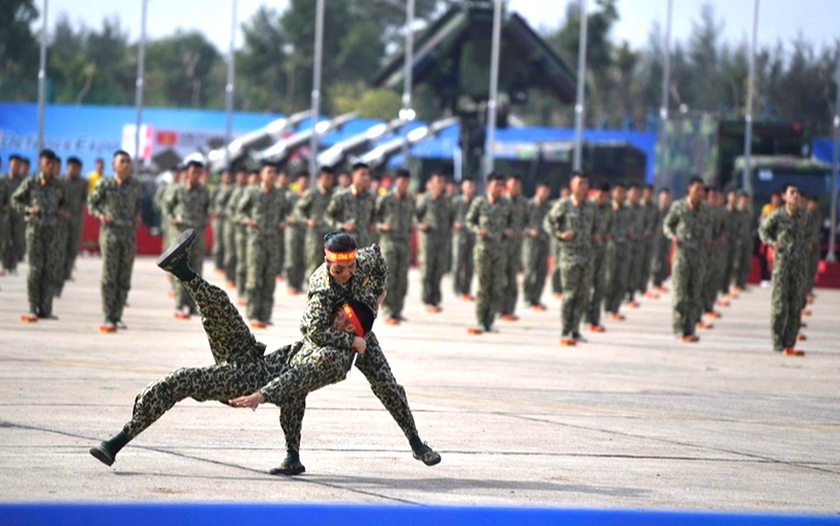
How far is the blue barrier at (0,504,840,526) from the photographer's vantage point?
20.2 ft

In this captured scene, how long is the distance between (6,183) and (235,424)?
1510 cm

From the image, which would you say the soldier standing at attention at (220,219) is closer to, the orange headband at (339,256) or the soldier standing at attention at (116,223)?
the soldier standing at attention at (116,223)

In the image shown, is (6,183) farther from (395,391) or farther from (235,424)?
(395,391)

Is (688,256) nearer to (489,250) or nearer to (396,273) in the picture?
(489,250)

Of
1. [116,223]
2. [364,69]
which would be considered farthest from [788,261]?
[364,69]

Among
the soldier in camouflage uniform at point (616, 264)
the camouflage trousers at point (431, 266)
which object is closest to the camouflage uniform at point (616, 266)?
the soldier in camouflage uniform at point (616, 264)

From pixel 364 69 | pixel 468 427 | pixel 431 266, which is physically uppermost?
pixel 364 69

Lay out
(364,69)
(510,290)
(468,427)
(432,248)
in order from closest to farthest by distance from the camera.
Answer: (468,427) → (510,290) → (432,248) → (364,69)

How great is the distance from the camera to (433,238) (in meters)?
25.2

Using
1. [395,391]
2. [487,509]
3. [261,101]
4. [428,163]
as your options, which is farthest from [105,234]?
[261,101]

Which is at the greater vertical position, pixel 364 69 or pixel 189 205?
pixel 364 69

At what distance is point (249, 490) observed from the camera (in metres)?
9.01

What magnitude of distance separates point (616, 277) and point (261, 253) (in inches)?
268

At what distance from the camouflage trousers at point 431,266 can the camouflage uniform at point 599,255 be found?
8.65ft
